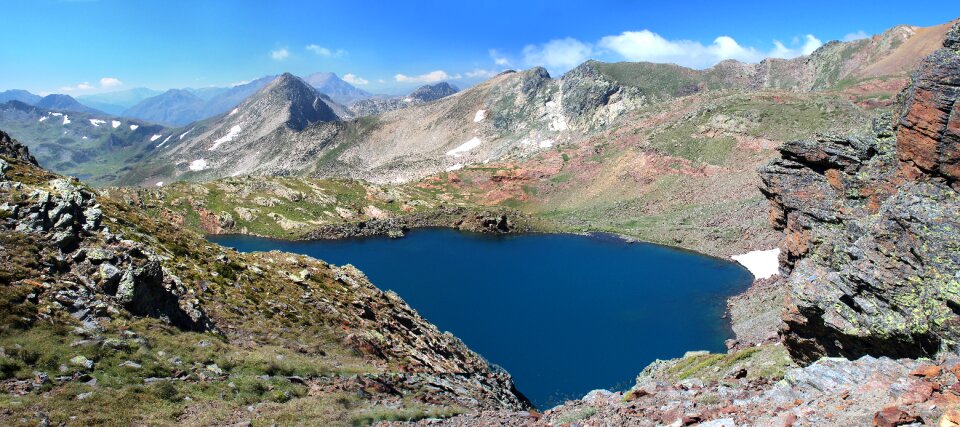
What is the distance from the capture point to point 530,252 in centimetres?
8600

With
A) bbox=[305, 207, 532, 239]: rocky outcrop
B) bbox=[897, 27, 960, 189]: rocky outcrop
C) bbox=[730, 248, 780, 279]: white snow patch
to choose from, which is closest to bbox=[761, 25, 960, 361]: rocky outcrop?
bbox=[897, 27, 960, 189]: rocky outcrop

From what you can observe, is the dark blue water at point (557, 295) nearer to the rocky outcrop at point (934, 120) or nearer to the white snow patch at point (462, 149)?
the rocky outcrop at point (934, 120)

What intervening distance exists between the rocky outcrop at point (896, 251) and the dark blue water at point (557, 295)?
22319mm

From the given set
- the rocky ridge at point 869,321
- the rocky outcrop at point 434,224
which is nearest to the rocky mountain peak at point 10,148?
the rocky ridge at point 869,321

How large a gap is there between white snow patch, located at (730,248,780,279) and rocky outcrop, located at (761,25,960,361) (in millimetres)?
41518

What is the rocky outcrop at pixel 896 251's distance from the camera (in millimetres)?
17766

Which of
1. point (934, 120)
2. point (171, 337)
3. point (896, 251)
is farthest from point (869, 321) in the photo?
point (171, 337)

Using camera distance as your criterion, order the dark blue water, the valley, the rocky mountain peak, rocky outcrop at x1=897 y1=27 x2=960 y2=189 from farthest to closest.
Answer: the dark blue water < the rocky mountain peak < rocky outcrop at x1=897 y1=27 x2=960 y2=189 < the valley

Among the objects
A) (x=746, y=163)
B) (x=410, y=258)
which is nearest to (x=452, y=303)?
(x=410, y=258)

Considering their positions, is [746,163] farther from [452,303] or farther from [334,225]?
[334,225]

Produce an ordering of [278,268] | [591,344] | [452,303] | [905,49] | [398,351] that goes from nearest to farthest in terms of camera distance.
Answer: [398,351]
[278,268]
[591,344]
[452,303]
[905,49]

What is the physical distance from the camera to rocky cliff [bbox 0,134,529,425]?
14.9m

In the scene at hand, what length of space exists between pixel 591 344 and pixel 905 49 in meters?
166

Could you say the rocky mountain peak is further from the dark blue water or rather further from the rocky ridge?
the dark blue water
